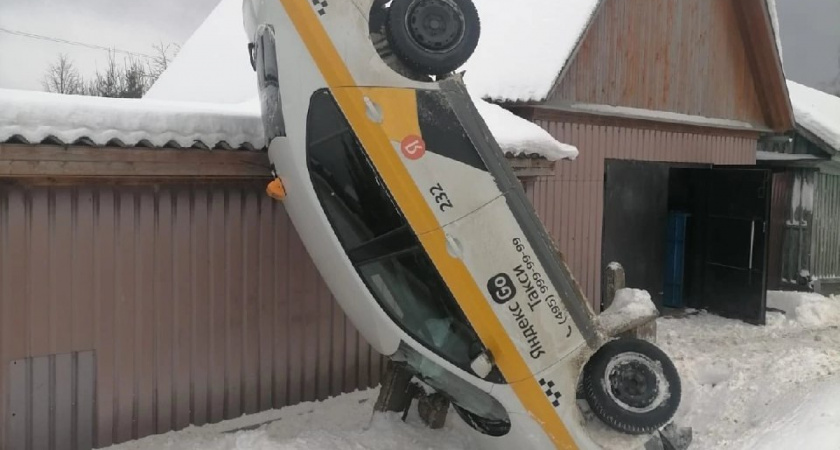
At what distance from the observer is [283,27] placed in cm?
433

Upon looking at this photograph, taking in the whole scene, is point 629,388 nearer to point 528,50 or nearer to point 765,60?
point 528,50

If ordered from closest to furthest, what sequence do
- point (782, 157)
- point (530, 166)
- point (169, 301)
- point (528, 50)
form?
point (169, 301) → point (530, 166) → point (528, 50) → point (782, 157)

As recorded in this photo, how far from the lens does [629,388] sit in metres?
4.74

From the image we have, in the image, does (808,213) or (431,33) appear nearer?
(431,33)

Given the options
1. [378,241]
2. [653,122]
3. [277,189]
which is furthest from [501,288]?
[653,122]

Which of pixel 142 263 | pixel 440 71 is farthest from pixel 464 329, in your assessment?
pixel 142 263

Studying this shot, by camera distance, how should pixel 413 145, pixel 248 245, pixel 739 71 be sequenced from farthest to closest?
1. pixel 739 71
2. pixel 248 245
3. pixel 413 145

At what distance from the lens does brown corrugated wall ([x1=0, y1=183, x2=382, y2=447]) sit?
4.81 m

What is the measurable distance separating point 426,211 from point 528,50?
19.3ft

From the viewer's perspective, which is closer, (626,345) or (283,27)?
(283,27)

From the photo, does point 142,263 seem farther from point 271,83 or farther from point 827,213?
point 827,213

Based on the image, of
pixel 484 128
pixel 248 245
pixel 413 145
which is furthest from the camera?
pixel 248 245

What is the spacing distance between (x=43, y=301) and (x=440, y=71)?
129 inches

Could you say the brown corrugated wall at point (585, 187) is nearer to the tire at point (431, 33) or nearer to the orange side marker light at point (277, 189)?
the tire at point (431, 33)
